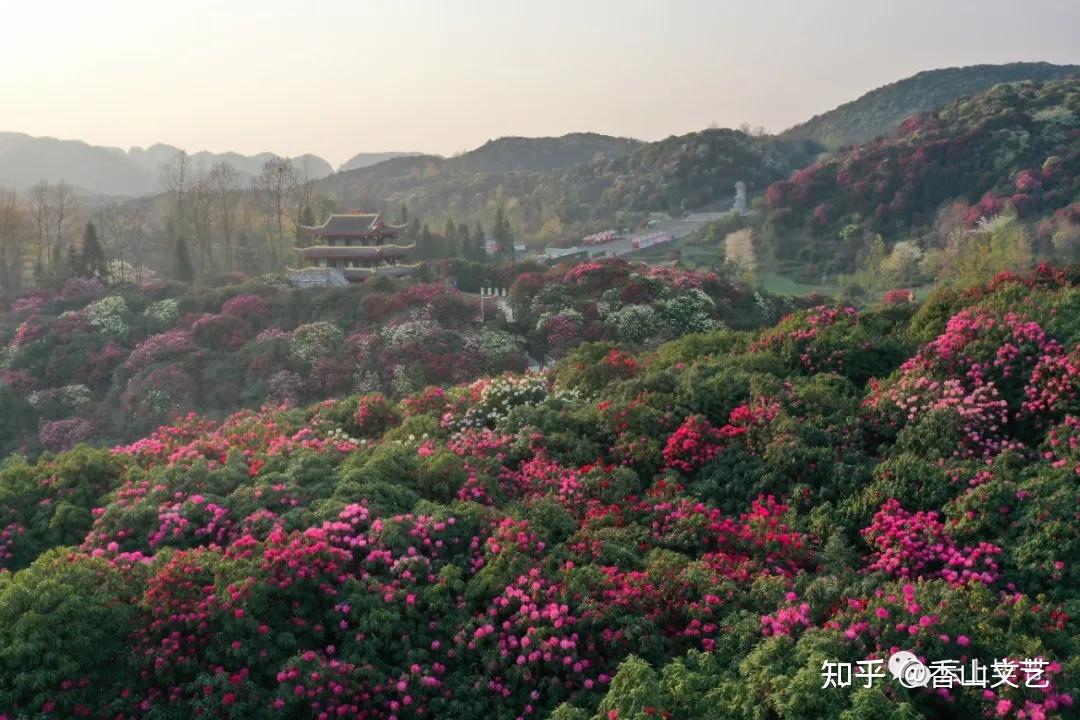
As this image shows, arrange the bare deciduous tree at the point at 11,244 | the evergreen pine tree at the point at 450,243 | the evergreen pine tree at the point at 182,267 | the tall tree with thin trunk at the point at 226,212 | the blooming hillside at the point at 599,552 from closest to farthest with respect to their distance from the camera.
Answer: the blooming hillside at the point at 599,552, the evergreen pine tree at the point at 182,267, the bare deciduous tree at the point at 11,244, the tall tree with thin trunk at the point at 226,212, the evergreen pine tree at the point at 450,243

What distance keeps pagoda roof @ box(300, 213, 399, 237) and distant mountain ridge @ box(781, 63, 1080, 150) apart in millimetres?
101982

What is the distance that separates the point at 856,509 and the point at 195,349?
772 inches

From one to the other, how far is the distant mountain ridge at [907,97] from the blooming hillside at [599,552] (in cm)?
12140

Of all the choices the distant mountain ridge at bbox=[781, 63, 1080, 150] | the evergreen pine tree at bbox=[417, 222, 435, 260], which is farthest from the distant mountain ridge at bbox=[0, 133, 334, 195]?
the evergreen pine tree at bbox=[417, 222, 435, 260]

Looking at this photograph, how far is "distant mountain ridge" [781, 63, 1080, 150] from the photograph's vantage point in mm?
123812

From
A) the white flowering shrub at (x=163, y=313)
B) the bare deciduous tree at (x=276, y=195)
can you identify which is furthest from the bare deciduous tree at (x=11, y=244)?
the white flowering shrub at (x=163, y=313)

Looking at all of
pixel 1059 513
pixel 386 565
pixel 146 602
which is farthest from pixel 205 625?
pixel 1059 513

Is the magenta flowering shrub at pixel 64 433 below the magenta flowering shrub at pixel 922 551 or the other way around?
below

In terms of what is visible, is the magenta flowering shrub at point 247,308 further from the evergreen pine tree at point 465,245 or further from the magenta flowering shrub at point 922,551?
the magenta flowering shrub at point 922,551

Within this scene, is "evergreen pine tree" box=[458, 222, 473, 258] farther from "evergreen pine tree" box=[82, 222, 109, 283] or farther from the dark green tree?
"evergreen pine tree" box=[82, 222, 109, 283]

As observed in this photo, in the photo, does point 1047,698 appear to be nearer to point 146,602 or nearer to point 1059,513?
point 1059,513

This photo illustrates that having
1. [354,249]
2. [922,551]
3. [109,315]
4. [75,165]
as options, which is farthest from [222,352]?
[75,165]

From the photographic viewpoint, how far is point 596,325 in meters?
22.2

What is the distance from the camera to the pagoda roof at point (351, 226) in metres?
32.4
